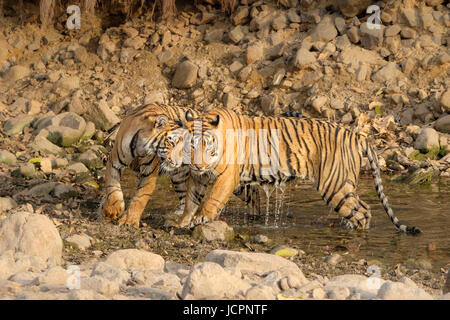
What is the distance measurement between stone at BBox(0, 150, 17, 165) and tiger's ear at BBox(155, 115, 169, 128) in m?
3.32

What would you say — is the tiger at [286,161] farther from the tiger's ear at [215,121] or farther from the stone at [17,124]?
the stone at [17,124]

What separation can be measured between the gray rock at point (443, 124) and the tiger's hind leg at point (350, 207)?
4203mm

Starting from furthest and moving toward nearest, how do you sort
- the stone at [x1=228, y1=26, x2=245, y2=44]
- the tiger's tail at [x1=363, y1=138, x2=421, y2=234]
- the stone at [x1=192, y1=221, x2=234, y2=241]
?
1. the stone at [x1=228, y1=26, x2=245, y2=44]
2. the tiger's tail at [x1=363, y1=138, x2=421, y2=234]
3. the stone at [x1=192, y1=221, x2=234, y2=241]

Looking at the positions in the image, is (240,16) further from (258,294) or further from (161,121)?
(258,294)

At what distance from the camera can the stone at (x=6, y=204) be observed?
295 inches

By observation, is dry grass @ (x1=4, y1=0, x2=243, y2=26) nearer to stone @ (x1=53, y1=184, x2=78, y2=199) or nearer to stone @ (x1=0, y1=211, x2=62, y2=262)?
stone @ (x1=53, y1=184, x2=78, y2=199)

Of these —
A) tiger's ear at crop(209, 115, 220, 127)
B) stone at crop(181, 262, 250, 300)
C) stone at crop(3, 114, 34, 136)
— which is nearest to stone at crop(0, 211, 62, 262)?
stone at crop(181, 262, 250, 300)

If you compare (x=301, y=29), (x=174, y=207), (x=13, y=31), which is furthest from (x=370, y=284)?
(x=13, y=31)

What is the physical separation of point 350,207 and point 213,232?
143 centimetres

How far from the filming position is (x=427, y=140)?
1082 cm

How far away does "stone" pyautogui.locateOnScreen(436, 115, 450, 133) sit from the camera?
11227 millimetres

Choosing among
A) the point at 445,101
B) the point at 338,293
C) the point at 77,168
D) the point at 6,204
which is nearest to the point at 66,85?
the point at 77,168
